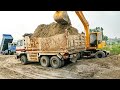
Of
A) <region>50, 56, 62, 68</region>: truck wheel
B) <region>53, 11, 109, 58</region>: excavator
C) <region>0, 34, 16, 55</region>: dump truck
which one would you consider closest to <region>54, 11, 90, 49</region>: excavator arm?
<region>53, 11, 109, 58</region>: excavator

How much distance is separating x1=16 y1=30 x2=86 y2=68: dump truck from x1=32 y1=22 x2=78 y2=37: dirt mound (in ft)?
3.72

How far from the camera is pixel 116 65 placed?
14.3 m

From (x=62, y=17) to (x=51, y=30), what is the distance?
96.2 inches

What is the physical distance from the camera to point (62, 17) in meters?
14.8

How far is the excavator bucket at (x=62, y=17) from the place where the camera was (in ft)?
48.0

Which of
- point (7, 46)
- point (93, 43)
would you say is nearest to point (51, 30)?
point (93, 43)

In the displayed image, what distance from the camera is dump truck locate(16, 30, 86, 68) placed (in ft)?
45.1

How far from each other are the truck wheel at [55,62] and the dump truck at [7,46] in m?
13.9

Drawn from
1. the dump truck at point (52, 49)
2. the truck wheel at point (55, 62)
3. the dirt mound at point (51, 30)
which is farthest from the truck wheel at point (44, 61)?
the dirt mound at point (51, 30)

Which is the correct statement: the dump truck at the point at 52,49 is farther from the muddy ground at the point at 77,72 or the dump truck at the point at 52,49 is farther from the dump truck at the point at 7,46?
the dump truck at the point at 7,46

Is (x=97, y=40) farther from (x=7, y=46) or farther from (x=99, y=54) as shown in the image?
(x=7, y=46)

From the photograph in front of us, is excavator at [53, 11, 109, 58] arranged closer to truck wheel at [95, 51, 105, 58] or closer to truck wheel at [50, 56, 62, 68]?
truck wheel at [95, 51, 105, 58]
